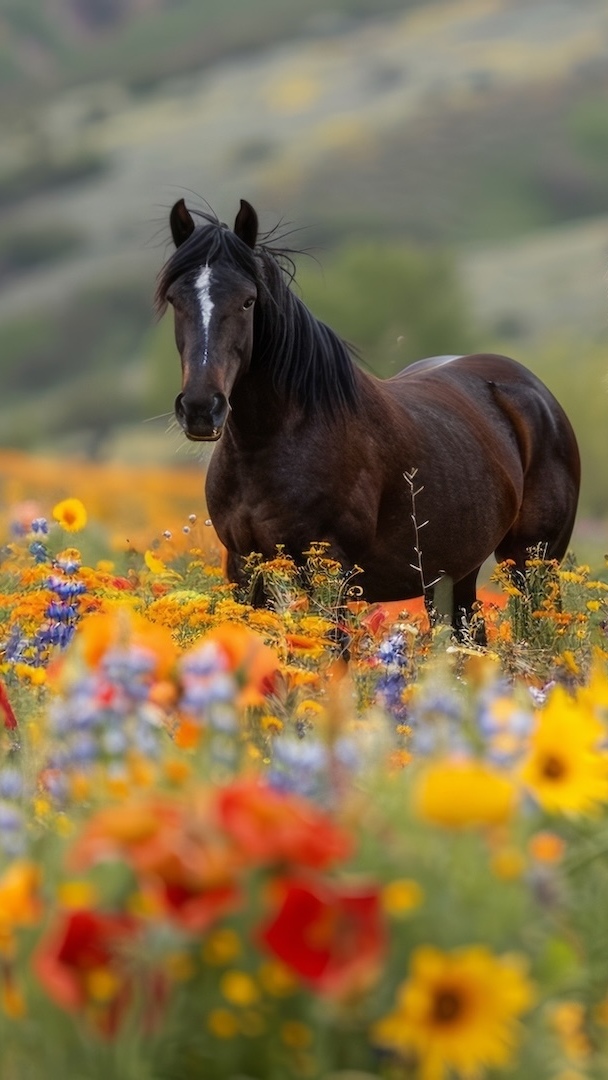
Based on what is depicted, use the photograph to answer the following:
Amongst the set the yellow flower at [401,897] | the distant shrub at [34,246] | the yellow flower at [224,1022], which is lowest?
the distant shrub at [34,246]

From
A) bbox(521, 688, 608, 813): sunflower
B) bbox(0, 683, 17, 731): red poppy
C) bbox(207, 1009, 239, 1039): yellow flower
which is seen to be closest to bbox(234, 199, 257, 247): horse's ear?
bbox(0, 683, 17, 731): red poppy

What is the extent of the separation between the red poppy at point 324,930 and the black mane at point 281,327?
4407mm

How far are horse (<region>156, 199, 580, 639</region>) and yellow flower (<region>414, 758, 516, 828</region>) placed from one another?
374cm

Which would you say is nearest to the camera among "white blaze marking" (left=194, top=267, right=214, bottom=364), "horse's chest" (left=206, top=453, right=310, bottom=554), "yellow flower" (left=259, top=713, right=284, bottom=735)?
"yellow flower" (left=259, top=713, right=284, bottom=735)

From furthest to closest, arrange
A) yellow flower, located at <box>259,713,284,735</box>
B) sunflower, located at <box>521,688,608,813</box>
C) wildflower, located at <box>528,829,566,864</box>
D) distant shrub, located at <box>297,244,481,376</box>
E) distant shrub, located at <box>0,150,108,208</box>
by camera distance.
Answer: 1. distant shrub, located at <box>0,150,108,208</box>
2. distant shrub, located at <box>297,244,481,376</box>
3. yellow flower, located at <box>259,713,284,735</box>
4. sunflower, located at <box>521,688,608,813</box>
5. wildflower, located at <box>528,829,566,864</box>

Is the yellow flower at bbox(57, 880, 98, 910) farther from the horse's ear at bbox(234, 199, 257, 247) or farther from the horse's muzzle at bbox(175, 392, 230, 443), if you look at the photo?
the horse's ear at bbox(234, 199, 257, 247)

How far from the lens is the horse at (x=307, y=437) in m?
6.39

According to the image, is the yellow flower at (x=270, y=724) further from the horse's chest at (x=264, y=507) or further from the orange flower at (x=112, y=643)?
the horse's chest at (x=264, y=507)

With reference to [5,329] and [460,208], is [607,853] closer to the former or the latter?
[5,329]

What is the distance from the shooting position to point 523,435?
8.98 metres

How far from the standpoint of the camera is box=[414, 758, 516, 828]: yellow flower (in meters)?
2.38

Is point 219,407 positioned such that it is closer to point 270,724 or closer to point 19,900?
point 270,724

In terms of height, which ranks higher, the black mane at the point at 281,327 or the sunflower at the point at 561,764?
the black mane at the point at 281,327

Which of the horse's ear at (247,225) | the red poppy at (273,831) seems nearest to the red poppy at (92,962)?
the red poppy at (273,831)
